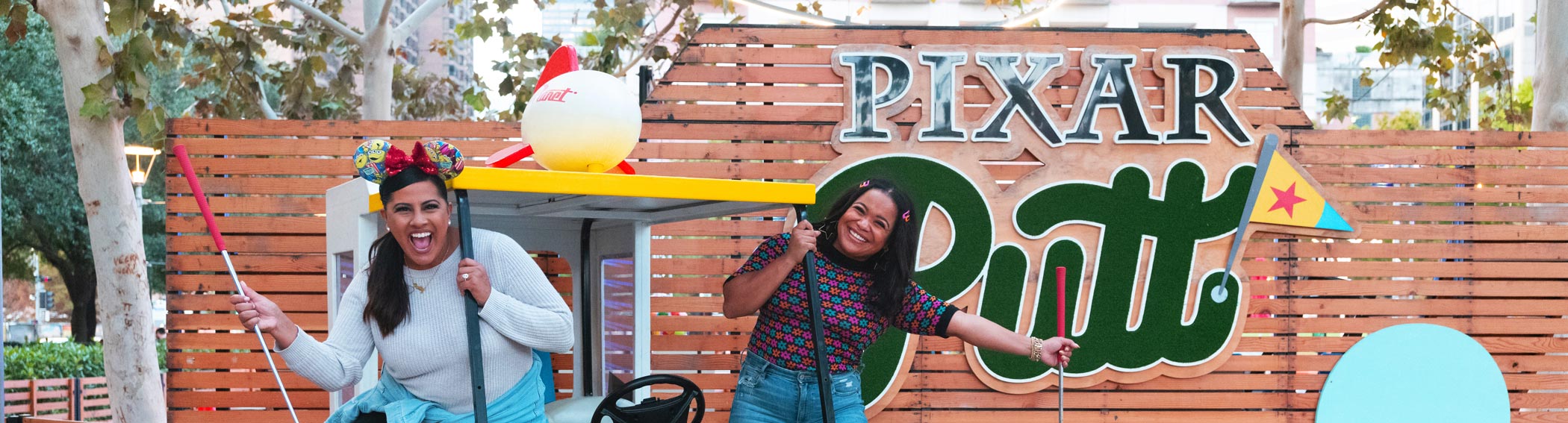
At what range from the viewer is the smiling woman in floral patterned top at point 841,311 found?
394 cm

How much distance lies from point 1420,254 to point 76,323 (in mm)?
26204

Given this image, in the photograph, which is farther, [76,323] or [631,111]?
[76,323]

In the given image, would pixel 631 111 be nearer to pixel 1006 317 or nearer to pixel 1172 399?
pixel 1006 317

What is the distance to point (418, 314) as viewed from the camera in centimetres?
323

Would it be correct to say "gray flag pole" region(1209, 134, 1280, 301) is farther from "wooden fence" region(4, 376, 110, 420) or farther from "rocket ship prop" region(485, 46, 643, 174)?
"wooden fence" region(4, 376, 110, 420)

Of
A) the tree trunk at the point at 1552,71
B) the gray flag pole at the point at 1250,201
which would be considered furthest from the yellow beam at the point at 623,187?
the tree trunk at the point at 1552,71

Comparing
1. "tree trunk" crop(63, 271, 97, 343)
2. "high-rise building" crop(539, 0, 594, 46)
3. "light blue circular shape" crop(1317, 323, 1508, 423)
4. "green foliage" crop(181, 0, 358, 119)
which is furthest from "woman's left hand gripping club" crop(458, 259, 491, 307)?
"tree trunk" crop(63, 271, 97, 343)

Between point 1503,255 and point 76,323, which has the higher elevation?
point 1503,255

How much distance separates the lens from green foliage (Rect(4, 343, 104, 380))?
16000mm

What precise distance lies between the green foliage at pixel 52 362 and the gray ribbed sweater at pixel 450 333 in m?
15.0

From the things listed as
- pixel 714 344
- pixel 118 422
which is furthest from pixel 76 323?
pixel 714 344

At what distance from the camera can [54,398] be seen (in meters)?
13.4

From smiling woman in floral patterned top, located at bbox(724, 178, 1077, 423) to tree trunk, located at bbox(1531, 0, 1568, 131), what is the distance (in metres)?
5.43

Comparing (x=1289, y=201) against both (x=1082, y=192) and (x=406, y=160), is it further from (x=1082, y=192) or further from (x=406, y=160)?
(x=406, y=160)
